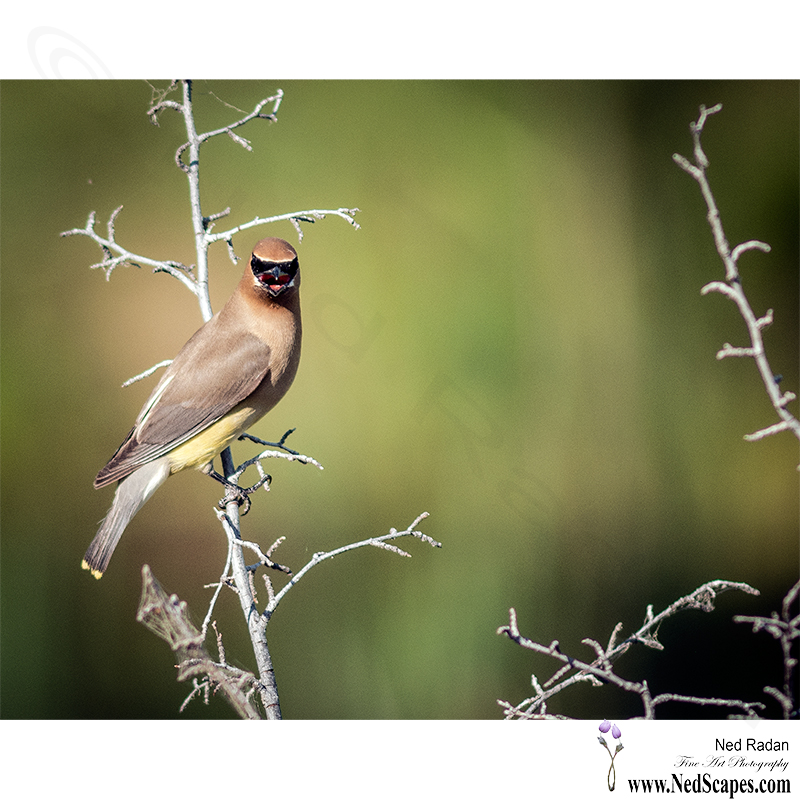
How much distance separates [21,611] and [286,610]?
0.77 meters

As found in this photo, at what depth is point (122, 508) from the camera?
2.29 m

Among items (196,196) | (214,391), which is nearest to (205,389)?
(214,391)

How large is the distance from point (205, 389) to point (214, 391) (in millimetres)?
26

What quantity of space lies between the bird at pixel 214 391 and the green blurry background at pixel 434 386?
0.25 metres

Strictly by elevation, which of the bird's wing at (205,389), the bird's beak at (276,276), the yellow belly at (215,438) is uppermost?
the bird's beak at (276,276)

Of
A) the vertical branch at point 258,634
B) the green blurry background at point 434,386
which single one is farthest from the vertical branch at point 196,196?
the vertical branch at point 258,634

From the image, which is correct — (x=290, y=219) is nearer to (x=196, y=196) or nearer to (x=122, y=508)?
(x=196, y=196)

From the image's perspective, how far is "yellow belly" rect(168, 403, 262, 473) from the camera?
91.2 inches

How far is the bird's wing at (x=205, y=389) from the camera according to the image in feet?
7.51
